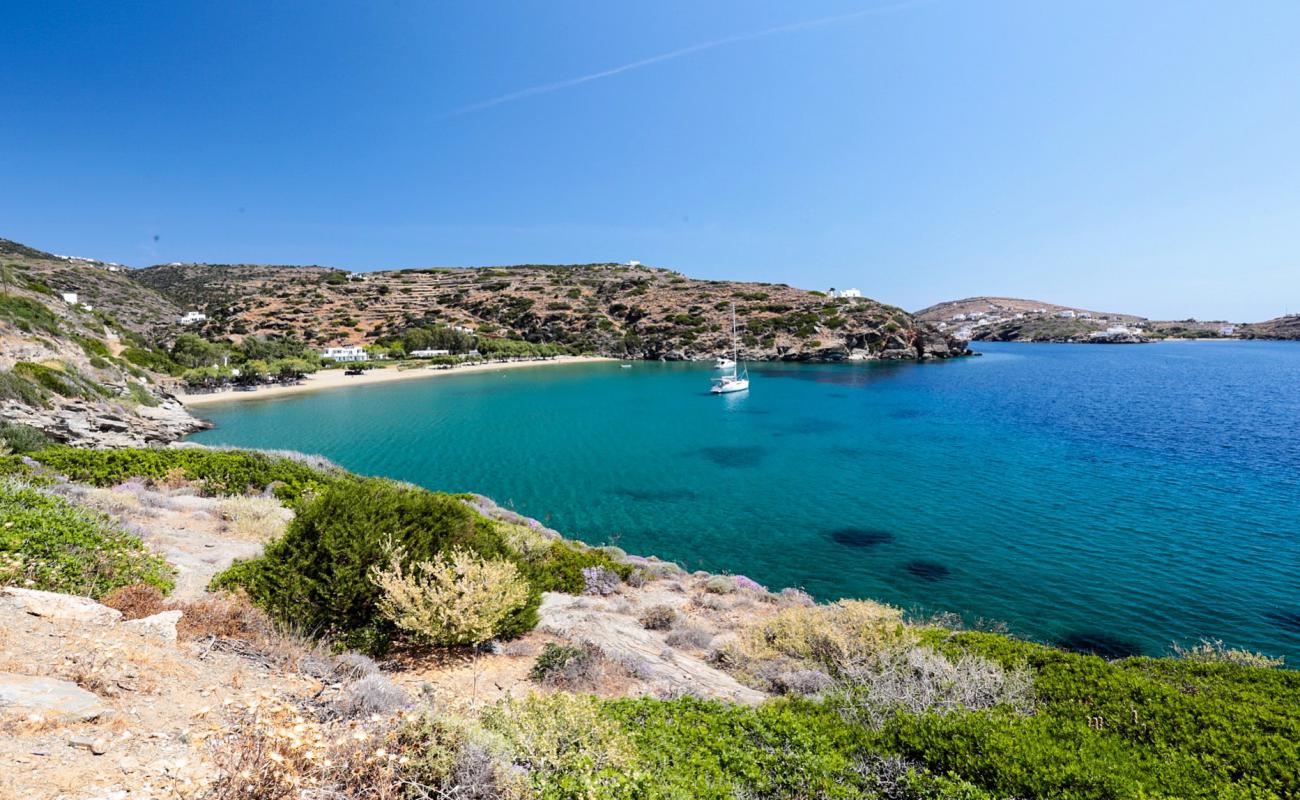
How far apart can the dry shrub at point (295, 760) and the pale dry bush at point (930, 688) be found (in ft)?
13.8

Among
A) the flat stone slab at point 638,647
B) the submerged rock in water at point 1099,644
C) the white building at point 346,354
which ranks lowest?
the submerged rock in water at point 1099,644

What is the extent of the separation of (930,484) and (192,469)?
25.8 m

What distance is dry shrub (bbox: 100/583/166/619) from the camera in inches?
208

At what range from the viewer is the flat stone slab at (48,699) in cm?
323

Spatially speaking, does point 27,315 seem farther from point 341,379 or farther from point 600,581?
point 600,581

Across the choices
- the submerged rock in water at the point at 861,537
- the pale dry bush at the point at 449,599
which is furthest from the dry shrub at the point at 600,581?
the submerged rock in water at the point at 861,537

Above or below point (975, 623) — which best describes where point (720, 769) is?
above

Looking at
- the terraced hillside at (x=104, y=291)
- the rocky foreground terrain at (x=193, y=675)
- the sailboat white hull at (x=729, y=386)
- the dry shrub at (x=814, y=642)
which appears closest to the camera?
the rocky foreground terrain at (x=193, y=675)

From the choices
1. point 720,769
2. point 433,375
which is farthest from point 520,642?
point 433,375

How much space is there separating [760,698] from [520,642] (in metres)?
3.37

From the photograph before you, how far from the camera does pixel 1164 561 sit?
1388 cm

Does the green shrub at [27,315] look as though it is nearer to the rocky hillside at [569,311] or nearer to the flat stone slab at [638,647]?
the flat stone slab at [638,647]

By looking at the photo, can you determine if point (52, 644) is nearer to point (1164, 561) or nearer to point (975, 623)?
point (975, 623)

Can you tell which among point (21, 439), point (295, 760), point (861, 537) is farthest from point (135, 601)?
point (21, 439)
